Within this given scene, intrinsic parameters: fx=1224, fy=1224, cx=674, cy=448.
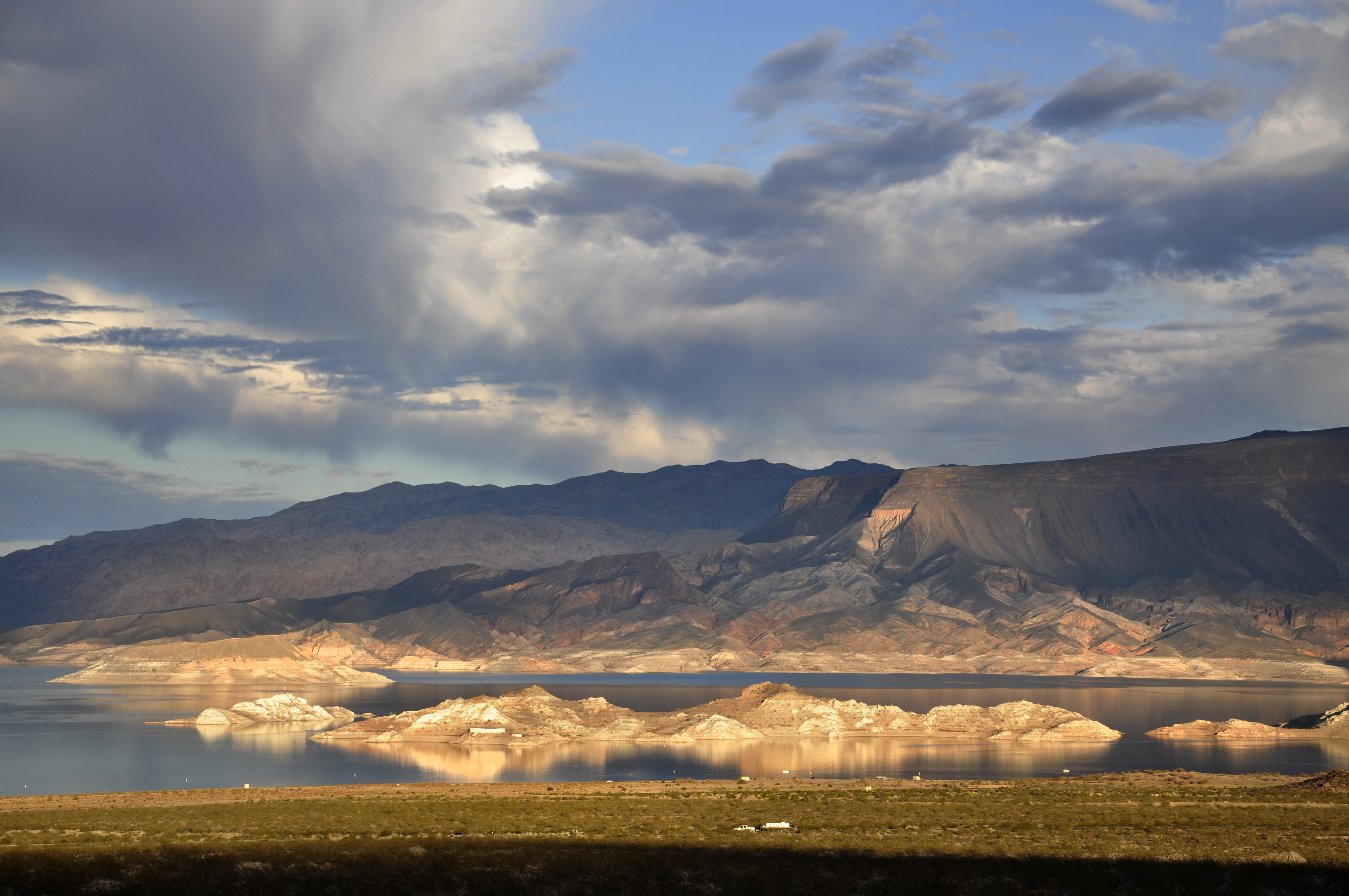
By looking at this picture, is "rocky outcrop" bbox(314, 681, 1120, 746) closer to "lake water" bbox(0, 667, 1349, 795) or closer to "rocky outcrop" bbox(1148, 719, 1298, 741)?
"lake water" bbox(0, 667, 1349, 795)

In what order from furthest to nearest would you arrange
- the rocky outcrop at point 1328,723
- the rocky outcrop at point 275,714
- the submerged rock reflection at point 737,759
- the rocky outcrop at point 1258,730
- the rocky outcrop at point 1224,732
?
the rocky outcrop at point 275,714, the rocky outcrop at point 1328,723, the rocky outcrop at point 1258,730, the rocky outcrop at point 1224,732, the submerged rock reflection at point 737,759

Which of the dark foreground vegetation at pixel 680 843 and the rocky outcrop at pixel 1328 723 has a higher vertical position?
the dark foreground vegetation at pixel 680 843

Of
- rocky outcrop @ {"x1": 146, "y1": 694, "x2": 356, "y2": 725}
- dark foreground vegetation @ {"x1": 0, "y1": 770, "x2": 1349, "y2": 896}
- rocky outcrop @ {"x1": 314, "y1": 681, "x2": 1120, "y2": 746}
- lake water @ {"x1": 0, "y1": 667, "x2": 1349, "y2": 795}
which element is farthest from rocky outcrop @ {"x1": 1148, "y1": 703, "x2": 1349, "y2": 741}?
rocky outcrop @ {"x1": 146, "y1": 694, "x2": 356, "y2": 725}

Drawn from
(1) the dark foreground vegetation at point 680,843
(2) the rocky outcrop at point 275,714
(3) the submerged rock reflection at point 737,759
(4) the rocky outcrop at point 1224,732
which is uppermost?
(1) the dark foreground vegetation at point 680,843

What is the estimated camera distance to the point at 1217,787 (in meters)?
86.2

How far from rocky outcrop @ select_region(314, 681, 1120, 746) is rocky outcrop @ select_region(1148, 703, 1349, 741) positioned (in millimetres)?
8833

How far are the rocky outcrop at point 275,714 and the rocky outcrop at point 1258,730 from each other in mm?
116506

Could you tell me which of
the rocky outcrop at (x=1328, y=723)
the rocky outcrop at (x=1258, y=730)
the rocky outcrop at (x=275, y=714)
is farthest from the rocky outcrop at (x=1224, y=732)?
the rocky outcrop at (x=275, y=714)

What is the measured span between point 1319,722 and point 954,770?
8100cm

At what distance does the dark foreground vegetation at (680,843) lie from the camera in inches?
1619

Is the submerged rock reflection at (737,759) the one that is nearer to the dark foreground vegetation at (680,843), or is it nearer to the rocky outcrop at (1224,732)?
the rocky outcrop at (1224,732)

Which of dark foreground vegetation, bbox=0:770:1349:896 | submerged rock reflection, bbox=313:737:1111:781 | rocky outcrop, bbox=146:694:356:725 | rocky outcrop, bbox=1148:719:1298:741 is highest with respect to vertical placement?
dark foreground vegetation, bbox=0:770:1349:896

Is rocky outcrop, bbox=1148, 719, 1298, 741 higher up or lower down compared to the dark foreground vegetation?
lower down

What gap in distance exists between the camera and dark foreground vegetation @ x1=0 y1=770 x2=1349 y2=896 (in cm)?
4112
